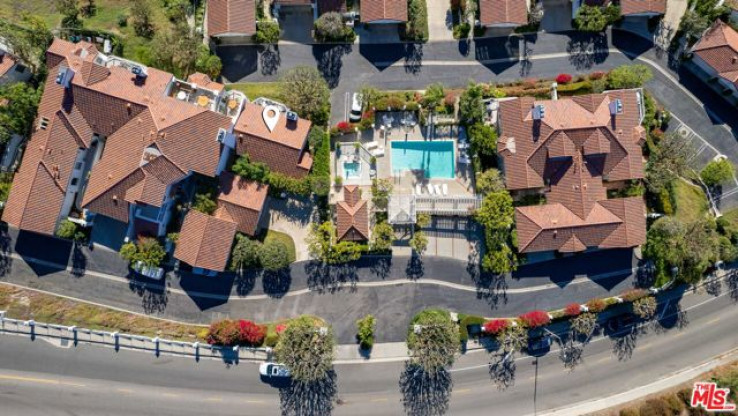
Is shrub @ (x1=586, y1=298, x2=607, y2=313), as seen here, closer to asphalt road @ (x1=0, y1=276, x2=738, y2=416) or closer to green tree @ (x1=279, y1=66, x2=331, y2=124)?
asphalt road @ (x1=0, y1=276, x2=738, y2=416)

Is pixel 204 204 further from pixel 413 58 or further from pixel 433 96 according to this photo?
pixel 413 58

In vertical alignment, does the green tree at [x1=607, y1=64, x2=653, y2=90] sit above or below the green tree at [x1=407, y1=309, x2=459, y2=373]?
above

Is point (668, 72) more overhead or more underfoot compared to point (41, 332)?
more overhead

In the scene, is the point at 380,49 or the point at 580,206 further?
the point at 380,49

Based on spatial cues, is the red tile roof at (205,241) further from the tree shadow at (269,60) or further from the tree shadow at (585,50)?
the tree shadow at (585,50)

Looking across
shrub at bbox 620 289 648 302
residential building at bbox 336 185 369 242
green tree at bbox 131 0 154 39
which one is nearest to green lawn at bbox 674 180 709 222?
shrub at bbox 620 289 648 302

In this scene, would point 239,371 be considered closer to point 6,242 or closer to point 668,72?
point 6,242

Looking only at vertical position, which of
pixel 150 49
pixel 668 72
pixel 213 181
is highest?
pixel 668 72

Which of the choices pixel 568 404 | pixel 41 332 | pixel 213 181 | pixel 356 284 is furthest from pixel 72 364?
pixel 568 404
